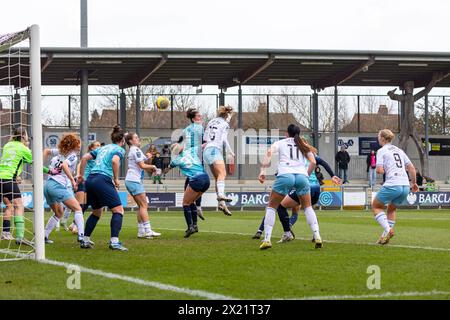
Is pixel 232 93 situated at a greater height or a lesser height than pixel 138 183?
greater

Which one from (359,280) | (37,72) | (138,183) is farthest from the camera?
(138,183)

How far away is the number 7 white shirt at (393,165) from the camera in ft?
49.1

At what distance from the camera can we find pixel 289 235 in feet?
51.0

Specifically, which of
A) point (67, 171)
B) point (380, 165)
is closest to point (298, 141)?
point (380, 165)

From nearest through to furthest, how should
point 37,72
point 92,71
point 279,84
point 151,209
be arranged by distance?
1. point 37,72
2. point 151,209
3. point 92,71
4. point 279,84

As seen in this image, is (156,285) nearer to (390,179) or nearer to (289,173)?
(289,173)

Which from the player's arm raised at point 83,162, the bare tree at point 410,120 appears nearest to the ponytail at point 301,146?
the player's arm raised at point 83,162

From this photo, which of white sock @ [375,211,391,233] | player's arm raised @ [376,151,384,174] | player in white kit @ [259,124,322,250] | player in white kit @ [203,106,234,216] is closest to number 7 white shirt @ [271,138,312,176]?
player in white kit @ [259,124,322,250]

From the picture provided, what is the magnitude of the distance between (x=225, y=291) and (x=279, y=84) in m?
39.0

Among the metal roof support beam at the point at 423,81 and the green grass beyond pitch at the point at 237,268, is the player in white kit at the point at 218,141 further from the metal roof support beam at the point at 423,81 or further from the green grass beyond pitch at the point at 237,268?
the metal roof support beam at the point at 423,81

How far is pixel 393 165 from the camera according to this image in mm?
15031

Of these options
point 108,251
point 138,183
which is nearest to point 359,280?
point 108,251

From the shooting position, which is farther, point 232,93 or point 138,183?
point 232,93
